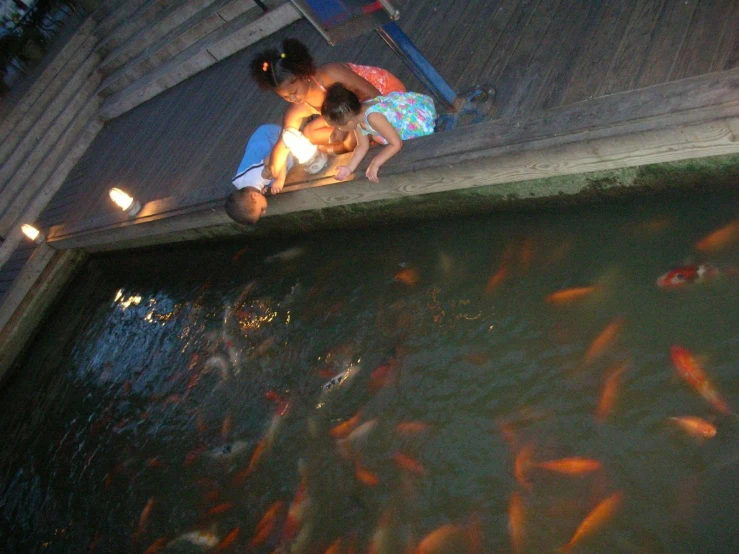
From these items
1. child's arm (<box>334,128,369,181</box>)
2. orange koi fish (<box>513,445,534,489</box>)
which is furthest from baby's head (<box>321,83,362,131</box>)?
orange koi fish (<box>513,445,534,489</box>)

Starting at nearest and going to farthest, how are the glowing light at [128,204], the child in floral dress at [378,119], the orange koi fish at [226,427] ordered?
the child in floral dress at [378,119] → the orange koi fish at [226,427] → the glowing light at [128,204]

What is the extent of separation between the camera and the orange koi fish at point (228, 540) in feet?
14.1

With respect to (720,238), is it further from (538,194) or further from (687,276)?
(538,194)

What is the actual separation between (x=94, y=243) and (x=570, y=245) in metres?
7.30

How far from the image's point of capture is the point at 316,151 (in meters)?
5.01

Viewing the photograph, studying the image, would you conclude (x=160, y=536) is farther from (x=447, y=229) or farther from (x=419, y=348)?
(x=447, y=229)

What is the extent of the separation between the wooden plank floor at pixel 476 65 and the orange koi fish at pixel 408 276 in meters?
1.73

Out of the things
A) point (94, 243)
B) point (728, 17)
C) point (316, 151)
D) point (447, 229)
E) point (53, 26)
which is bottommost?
point (447, 229)

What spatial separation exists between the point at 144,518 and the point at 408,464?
8.87ft

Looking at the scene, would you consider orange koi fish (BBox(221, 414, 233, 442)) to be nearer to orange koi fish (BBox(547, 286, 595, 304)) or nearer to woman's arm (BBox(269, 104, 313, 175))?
woman's arm (BBox(269, 104, 313, 175))

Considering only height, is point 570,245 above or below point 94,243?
below

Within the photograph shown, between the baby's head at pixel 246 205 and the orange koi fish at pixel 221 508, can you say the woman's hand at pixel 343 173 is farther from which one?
the orange koi fish at pixel 221 508

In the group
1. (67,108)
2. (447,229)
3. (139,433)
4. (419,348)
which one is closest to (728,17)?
(447,229)

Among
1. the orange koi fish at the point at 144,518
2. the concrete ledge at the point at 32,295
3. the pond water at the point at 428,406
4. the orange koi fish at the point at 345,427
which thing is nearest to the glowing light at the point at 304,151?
the pond water at the point at 428,406
